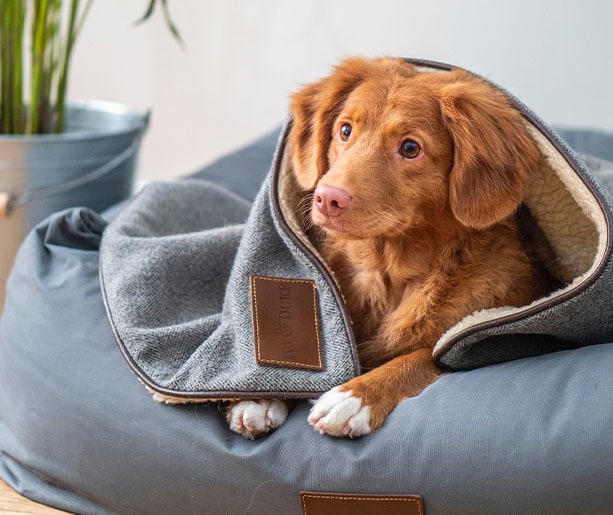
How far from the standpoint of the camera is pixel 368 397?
1.57 m

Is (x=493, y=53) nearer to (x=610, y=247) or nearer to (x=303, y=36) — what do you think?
(x=303, y=36)

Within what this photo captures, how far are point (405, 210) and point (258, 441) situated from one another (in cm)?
50

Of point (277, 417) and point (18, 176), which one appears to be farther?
point (18, 176)

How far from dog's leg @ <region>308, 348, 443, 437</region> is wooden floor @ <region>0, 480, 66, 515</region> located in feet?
2.07

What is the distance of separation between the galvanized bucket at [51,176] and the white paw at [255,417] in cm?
130

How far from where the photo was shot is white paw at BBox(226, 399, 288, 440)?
1597mm

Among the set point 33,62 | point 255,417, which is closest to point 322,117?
point 255,417

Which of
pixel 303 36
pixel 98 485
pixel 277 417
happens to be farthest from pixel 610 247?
pixel 303 36

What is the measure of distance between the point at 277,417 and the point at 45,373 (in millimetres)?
524

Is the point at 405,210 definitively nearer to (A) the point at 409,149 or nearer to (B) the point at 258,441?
(A) the point at 409,149

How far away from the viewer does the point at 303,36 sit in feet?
12.7

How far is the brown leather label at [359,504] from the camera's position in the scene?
58.9 inches

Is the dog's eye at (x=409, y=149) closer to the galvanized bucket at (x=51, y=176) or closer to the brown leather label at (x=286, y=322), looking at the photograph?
the brown leather label at (x=286, y=322)

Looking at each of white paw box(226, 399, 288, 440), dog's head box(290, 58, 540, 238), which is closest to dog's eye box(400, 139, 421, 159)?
dog's head box(290, 58, 540, 238)
